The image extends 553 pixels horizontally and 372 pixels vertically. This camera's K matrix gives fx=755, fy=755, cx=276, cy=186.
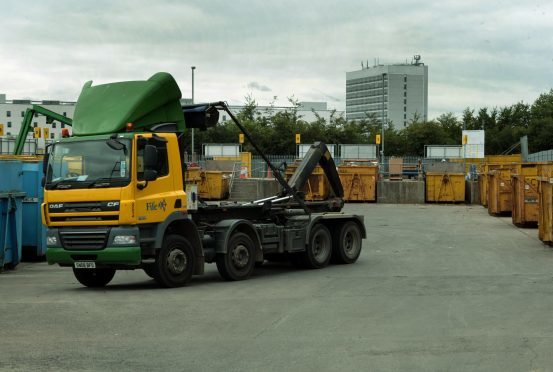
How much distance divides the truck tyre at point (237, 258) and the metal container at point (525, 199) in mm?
13465

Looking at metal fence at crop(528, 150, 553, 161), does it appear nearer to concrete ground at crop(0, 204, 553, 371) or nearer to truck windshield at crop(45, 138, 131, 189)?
concrete ground at crop(0, 204, 553, 371)

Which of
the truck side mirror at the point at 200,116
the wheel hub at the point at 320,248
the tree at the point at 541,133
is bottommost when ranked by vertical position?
the wheel hub at the point at 320,248

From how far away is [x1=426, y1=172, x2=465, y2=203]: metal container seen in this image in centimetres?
4328

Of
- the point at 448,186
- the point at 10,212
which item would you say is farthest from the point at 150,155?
the point at 448,186

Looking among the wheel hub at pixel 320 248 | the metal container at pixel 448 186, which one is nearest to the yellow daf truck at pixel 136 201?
the wheel hub at pixel 320 248

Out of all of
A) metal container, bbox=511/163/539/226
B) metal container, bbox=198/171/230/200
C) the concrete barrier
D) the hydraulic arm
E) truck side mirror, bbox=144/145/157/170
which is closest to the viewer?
truck side mirror, bbox=144/145/157/170

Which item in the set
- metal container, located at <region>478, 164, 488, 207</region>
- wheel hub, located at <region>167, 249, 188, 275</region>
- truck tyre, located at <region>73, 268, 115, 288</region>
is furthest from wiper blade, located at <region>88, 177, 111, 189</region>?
metal container, located at <region>478, 164, 488, 207</region>

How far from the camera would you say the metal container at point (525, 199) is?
25106 mm

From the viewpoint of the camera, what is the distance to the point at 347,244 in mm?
17344

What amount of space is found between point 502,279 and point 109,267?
23.0 feet

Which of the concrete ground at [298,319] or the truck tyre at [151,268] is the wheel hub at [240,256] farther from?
the truck tyre at [151,268]

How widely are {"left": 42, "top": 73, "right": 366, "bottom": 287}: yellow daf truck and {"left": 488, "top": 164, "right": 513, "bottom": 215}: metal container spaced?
18.3 m

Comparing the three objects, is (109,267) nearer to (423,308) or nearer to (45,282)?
(45,282)

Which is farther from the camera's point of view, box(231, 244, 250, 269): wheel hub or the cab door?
box(231, 244, 250, 269): wheel hub
